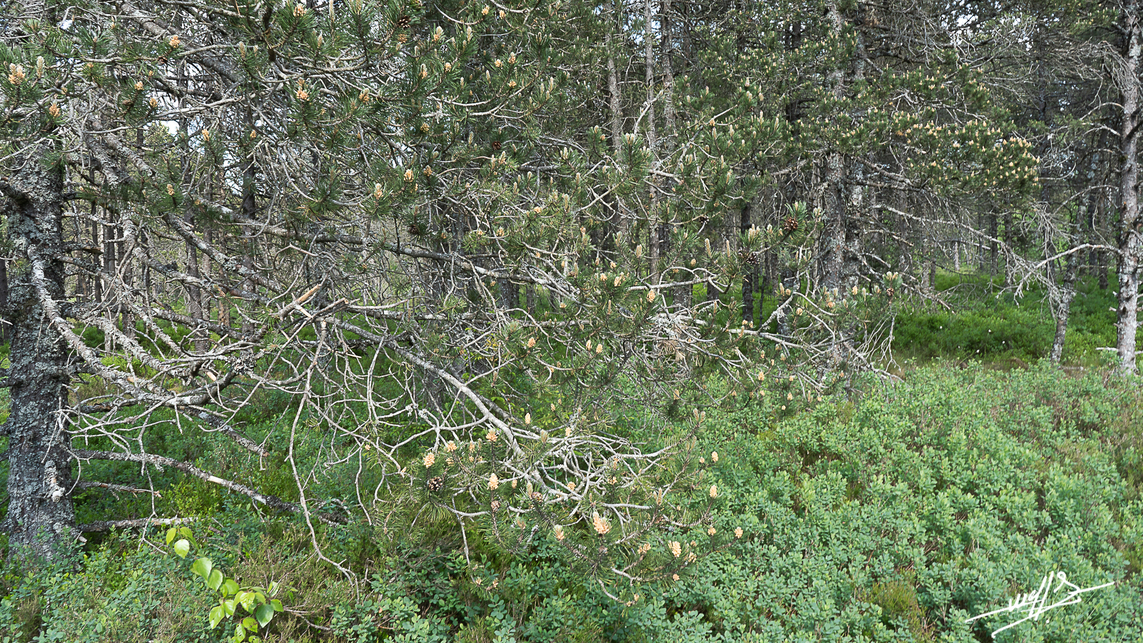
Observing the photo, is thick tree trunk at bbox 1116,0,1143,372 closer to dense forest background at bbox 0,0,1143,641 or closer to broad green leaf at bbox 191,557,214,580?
dense forest background at bbox 0,0,1143,641

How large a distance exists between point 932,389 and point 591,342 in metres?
5.65

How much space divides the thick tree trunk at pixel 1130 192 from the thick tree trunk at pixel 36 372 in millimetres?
11951

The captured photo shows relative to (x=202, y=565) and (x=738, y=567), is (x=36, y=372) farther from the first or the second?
(x=738, y=567)

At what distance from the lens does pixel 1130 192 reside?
8.00 m

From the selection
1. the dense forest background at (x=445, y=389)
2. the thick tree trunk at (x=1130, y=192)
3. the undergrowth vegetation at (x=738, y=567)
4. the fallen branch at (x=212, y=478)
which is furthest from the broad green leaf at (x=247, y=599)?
the thick tree trunk at (x=1130, y=192)

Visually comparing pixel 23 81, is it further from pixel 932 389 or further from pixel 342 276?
pixel 932 389

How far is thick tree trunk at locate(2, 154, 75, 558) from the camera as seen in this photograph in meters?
3.76

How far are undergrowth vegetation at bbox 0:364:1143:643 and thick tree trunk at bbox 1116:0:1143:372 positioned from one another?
4272 mm

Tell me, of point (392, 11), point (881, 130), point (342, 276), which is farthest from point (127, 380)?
point (881, 130)

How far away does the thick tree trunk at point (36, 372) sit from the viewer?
12.3 ft

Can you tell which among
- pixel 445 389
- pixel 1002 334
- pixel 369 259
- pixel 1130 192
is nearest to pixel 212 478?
pixel 445 389

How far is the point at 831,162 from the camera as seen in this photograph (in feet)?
25.8

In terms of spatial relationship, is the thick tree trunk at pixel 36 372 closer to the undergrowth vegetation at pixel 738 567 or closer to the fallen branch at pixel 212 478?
the fallen branch at pixel 212 478

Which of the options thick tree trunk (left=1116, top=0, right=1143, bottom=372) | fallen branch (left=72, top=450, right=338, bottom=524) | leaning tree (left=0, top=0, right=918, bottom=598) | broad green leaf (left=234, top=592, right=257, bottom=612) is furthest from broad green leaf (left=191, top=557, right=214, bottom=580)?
thick tree trunk (left=1116, top=0, right=1143, bottom=372)
